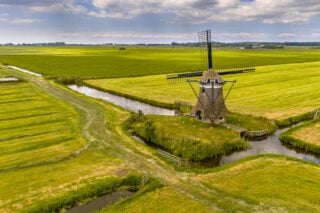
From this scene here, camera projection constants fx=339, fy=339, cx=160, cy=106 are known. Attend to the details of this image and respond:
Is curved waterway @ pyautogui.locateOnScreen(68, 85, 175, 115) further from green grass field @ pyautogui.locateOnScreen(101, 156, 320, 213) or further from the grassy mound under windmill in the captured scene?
green grass field @ pyautogui.locateOnScreen(101, 156, 320, 213)

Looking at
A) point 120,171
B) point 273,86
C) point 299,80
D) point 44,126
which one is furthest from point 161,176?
point 299,80

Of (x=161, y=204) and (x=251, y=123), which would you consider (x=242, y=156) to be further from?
(x=161, y=204)

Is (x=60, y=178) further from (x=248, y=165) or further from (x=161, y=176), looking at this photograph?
(x=248, y=165)

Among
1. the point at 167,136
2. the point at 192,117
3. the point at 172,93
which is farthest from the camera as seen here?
the point at 172,93

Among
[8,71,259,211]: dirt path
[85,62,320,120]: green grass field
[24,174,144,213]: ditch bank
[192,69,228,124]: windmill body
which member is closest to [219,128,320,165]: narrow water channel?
[192,69,228,124]: windmill body

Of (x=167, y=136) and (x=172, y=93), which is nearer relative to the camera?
(x=167, y=136)

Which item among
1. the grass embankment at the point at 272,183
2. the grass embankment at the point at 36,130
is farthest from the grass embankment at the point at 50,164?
the grass embankment at the point at 272,183

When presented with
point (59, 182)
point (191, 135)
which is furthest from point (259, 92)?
point (59, 182)
